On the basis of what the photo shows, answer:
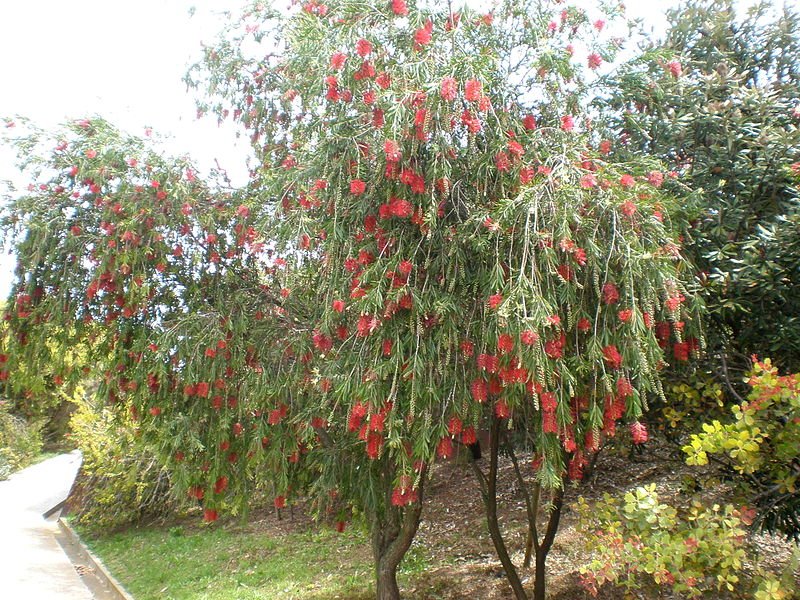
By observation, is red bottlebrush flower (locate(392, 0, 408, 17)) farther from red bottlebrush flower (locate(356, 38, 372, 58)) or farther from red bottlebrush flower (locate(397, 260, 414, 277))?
red bottlebrush flower (locate(397, 260, 414, 277))

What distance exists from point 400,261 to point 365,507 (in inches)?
109

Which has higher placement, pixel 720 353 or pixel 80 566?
pixel 720 353

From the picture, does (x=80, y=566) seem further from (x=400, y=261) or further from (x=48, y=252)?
(x=400, y=261)

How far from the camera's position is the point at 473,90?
140 inches

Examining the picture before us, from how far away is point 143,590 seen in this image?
8.51 meters

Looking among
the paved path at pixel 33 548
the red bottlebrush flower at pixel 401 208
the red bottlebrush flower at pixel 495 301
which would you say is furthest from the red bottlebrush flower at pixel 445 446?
the paved path at pixel 33 548

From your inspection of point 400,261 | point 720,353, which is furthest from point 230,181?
point 720,353

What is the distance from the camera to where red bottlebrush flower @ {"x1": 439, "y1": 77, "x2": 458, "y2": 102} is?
348cm

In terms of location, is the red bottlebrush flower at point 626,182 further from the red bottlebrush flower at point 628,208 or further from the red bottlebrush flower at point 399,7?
the red bottlebrush flower at point 399,7

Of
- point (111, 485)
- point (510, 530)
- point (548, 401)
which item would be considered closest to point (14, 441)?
point (111, 485)

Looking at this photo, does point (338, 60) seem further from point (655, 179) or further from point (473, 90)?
point (655, 179)

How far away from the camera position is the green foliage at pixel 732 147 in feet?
13.3

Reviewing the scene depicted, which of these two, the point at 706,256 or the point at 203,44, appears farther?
the point at 203,44

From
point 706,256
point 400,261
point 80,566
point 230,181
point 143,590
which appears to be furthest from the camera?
point 80,566
